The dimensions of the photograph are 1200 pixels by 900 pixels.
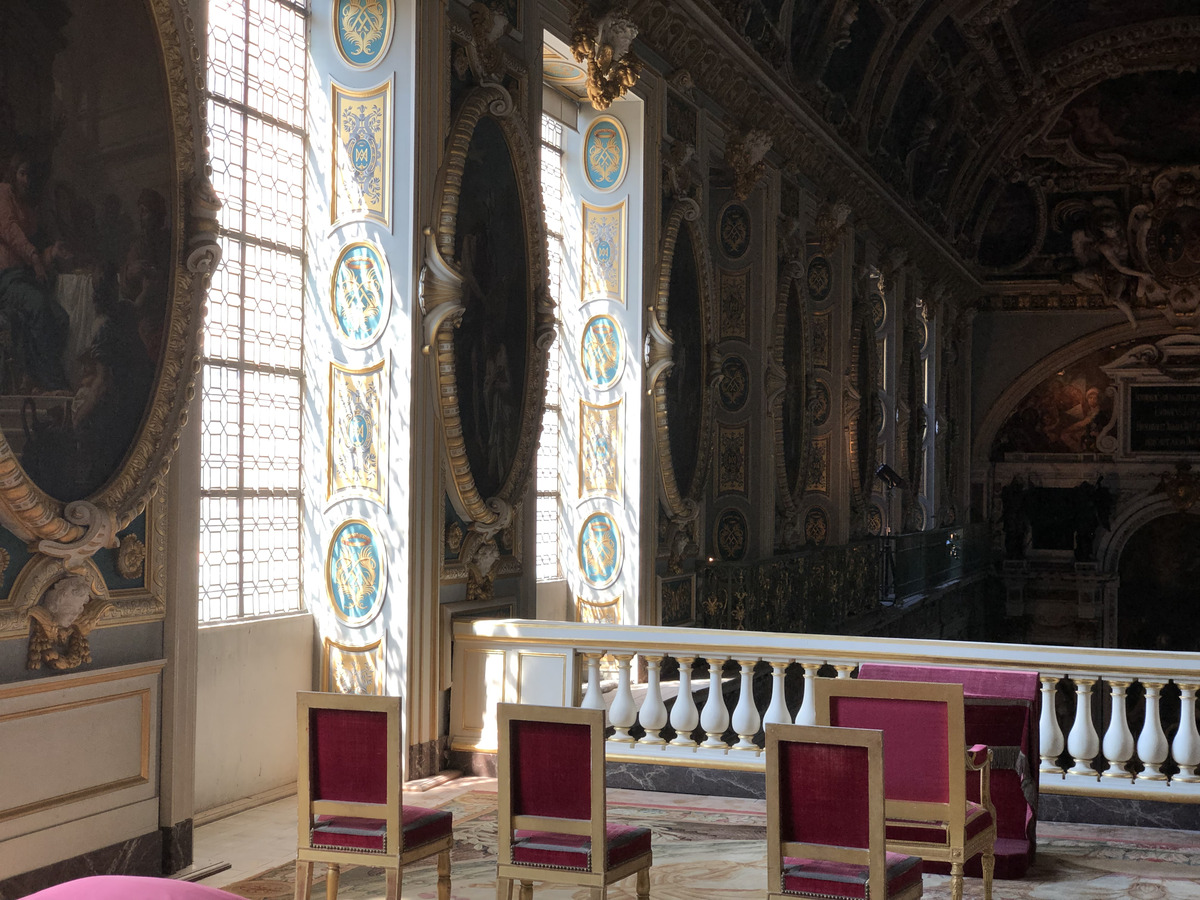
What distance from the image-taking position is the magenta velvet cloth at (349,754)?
17.2ft

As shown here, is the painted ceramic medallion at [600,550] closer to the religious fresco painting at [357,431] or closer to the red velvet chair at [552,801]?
the religious fresco painting at [357,431]

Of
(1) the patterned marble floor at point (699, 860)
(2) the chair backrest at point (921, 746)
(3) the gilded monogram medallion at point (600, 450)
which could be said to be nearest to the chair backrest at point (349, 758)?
(1) the patterned marble floor at point (699, 860)

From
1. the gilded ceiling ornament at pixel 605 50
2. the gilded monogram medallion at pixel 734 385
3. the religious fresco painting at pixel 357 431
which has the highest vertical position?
the gilded ceiling ornament at pixel 605 50

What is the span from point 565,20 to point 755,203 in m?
5.02

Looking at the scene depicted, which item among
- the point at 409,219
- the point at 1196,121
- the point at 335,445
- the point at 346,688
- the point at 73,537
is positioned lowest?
the point at 346,688

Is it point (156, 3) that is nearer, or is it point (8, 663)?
point (8, 663)

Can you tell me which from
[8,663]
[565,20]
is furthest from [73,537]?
[565,20]

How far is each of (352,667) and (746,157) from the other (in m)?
7.65

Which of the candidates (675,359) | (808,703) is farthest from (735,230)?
(808,703)

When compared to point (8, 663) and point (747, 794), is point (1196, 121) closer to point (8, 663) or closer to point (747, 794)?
point (747, 794)

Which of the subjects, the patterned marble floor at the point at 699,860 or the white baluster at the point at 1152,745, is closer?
the patterned marble floor at the point at 699,860

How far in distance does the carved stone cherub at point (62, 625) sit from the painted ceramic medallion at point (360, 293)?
3.25 metres

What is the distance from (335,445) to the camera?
355 inches

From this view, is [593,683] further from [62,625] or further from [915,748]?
[62,625]
